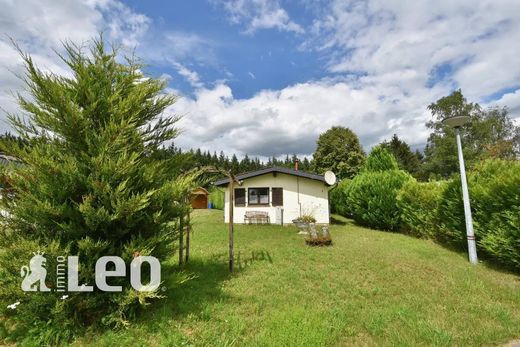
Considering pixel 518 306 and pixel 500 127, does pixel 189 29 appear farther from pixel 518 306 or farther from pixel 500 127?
pixel 500 127

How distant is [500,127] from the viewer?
2544 cm

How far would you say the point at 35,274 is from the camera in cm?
322

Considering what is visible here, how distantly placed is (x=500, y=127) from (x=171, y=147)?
3223 centimetres

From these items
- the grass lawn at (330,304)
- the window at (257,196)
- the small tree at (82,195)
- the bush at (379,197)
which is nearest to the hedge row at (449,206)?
the bush at (379,197)

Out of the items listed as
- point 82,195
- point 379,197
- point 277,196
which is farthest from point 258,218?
point 82,195

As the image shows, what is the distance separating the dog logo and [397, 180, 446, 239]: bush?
1022cm

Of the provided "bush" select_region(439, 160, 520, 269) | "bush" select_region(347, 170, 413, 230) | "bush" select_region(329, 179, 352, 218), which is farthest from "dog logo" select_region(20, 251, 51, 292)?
"bush" select_region(329, 179, 352, 218)

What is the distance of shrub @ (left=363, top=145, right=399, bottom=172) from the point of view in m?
13.6

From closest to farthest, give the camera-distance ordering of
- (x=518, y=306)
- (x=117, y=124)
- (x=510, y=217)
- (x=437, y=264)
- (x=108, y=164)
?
1. (x=108, y=164)
2. (x=117, y=124)
3. (x=518, y=306)
4. (x=510, y=217)
5. (x=437, y=264)

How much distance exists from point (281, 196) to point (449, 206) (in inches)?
345

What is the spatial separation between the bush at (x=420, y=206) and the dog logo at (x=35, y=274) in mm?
10222

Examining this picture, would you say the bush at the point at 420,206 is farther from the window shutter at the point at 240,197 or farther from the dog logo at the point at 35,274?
the dog logo at the point at 35,274

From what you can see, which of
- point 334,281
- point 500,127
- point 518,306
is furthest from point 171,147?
point 500,127

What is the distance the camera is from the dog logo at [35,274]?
3213 millimetres
